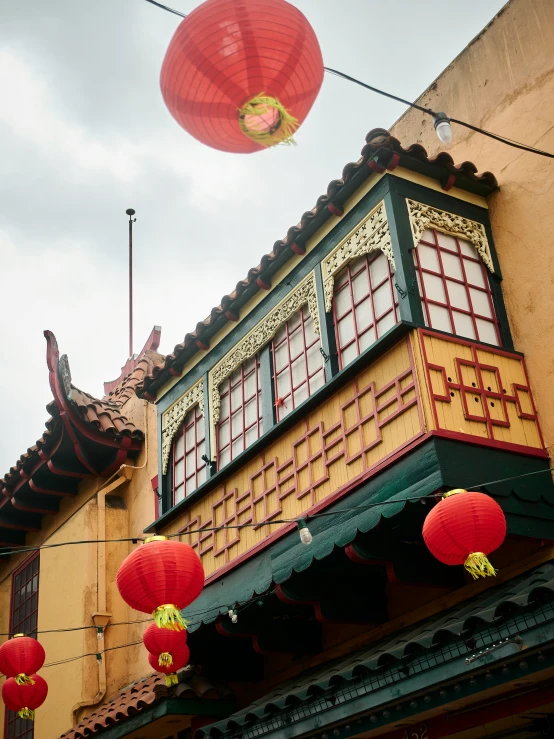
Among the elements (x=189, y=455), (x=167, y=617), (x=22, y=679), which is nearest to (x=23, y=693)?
(x=22, y=679)

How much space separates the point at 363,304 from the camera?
991cm

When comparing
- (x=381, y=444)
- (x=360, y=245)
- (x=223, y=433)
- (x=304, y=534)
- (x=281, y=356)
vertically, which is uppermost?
(x=360, y=245)

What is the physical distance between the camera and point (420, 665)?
7.87 metres

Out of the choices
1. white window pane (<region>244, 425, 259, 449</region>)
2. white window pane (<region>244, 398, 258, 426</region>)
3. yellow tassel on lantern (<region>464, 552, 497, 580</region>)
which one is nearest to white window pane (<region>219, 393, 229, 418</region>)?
white window pane (<region>244, 398, 258, 426</region>)

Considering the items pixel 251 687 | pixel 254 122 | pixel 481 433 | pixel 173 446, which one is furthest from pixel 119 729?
pixel 254 122

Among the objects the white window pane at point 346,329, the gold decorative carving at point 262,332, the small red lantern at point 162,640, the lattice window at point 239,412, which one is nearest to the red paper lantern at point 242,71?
Result: the white window pane at point 346,329

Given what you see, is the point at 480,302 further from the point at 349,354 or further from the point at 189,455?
the point at 189,455

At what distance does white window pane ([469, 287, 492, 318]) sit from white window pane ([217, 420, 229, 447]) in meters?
3.73

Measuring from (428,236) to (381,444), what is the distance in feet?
7.76

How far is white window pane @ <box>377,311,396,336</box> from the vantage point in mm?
9445

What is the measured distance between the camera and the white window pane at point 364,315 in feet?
32.1

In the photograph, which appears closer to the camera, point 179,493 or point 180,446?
point 179,493

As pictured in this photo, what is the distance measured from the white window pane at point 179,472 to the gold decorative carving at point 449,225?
4.90 meters

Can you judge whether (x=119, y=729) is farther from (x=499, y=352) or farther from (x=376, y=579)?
(x=499, y=352)
